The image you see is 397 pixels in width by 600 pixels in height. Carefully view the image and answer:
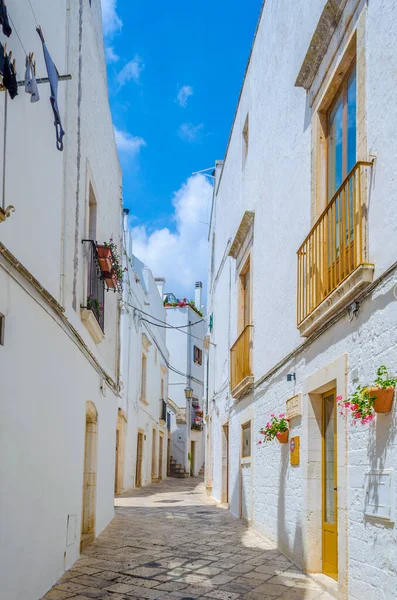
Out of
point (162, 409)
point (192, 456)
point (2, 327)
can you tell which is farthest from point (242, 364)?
point (192, 456)

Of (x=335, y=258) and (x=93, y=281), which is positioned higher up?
(x=93, y=281)

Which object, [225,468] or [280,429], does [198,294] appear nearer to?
[225,468]

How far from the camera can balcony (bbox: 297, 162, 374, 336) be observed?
4.71 metres

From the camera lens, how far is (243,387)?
33.0ft

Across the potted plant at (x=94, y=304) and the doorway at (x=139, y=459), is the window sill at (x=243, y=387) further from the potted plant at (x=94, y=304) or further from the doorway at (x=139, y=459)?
the doorway at (x=139, y=459)

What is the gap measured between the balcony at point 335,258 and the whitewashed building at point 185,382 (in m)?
24.9

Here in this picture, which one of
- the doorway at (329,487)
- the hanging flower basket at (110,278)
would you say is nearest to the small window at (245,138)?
the hanging flower basket at (110,278)

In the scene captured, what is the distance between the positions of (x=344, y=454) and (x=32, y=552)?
2.39 metres

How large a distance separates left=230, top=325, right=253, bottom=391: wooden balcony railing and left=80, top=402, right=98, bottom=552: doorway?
102 inches

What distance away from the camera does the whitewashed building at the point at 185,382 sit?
31.0 meters

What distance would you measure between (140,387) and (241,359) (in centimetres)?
995

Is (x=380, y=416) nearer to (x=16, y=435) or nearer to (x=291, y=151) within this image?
(x=16, y=435)

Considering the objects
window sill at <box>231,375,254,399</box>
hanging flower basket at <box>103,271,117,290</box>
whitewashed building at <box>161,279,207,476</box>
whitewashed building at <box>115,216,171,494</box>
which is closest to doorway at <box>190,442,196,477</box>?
whitewashed building at <box>161,279,207,476</box>

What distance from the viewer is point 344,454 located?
4.91 metres
